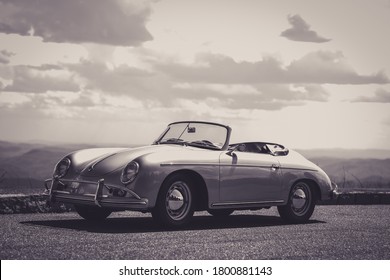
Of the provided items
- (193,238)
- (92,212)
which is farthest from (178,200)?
(92,212)

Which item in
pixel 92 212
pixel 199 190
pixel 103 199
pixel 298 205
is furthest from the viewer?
pixel 298 205

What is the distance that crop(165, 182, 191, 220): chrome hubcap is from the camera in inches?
312

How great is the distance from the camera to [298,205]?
379 inches

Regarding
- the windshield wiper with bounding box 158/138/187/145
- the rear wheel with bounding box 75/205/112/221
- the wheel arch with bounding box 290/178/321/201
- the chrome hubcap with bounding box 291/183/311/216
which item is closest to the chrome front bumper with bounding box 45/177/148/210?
the rear wheel with bounding box 75/205/112/221

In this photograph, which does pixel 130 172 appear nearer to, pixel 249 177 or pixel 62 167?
pixel 62 167

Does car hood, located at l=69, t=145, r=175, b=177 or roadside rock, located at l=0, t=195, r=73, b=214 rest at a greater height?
car hood, located at l=69, t=145, r=175, b=177

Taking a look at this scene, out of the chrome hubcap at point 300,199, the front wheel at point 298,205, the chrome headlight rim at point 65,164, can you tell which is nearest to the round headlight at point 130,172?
the chrome headlight rim at point 65,164

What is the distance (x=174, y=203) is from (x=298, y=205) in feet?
7.80

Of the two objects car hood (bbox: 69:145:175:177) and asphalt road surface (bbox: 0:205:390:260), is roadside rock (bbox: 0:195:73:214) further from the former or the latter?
car hood (bbox: 69:145:175:177)

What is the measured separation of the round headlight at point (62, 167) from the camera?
27.6 feet

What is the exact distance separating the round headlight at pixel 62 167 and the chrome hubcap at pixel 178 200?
139cm

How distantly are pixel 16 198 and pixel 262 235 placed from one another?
390 centimetres

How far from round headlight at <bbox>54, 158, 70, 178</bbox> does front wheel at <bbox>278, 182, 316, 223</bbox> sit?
303 centimetres
